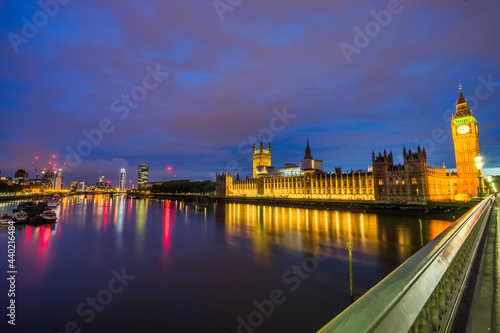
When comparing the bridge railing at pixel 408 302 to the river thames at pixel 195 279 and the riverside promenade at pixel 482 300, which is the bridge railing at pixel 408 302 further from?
the river thames at pixel 195 279

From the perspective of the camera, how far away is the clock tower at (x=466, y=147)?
101188 mm

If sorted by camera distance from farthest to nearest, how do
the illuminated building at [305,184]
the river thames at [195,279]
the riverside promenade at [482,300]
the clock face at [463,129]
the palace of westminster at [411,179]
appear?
the illuminated building at [305,184] → the clock face at [463,129] → the palace of westminster at [411,179] → the river thames at [195,279] → the riverside promenade at [482,300]

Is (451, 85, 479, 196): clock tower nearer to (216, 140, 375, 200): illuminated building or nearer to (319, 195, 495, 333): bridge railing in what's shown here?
(216, 140, 375, 200): illuminated building

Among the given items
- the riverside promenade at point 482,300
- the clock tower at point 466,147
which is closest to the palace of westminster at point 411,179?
the clock tower at point 466,147

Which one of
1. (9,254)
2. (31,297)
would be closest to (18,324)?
(31,297)

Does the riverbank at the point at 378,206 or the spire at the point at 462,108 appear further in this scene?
the spire at the point at 462,108

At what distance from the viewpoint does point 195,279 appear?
90.2ft

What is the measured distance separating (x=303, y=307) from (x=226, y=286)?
8.25 metres

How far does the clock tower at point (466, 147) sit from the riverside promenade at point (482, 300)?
12189 cm

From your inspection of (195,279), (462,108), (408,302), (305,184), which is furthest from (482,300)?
(462,108)

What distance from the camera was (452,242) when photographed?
5.11 m

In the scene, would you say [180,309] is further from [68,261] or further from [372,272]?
[68,261]

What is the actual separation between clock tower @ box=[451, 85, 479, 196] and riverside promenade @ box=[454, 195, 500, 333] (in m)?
122

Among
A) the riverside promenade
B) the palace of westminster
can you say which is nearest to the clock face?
the palace of westminster
